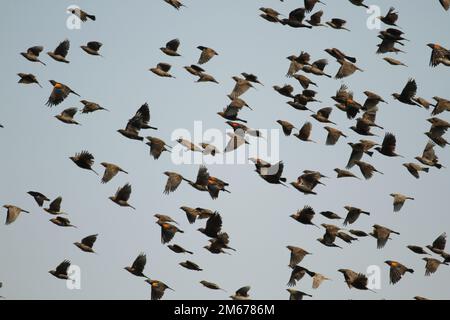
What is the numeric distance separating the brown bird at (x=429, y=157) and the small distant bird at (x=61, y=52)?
19.0 m

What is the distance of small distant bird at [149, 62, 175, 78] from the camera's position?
5691cm

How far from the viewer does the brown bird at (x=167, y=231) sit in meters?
53.9

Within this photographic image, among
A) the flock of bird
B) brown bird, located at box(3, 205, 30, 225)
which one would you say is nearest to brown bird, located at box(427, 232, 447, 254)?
the flock of bird

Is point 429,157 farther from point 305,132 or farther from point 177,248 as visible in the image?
point 177,248

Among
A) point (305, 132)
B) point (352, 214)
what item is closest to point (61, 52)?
point (305, 132)

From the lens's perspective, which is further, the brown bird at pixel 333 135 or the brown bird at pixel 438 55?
the brown bird at pixel 333 135

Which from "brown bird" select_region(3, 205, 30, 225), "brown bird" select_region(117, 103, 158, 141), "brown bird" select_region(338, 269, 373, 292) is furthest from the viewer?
"brown bird" select_region(117, 103, 158, 141)

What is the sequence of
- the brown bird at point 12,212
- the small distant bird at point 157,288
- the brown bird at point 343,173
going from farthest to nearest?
the brown bird at point 343,173 < the brown bird at point 12,212 < the small distant bird at point 157,288

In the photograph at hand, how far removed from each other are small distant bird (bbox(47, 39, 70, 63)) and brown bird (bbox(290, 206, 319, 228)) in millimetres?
14492

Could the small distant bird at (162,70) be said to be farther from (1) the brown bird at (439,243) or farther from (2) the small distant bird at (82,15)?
(1) the brown bird at (439,243)

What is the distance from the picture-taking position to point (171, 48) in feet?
185

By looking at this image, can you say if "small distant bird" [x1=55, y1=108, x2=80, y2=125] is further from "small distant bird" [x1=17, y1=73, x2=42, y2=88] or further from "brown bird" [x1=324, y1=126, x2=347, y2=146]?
"brown bird" [x1=324, y1=126, x2=347, y2=146]

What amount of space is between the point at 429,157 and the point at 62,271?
781 inches

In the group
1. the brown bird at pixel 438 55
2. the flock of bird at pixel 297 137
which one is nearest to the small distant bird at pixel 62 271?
the flock of bird at pixel 297 137
